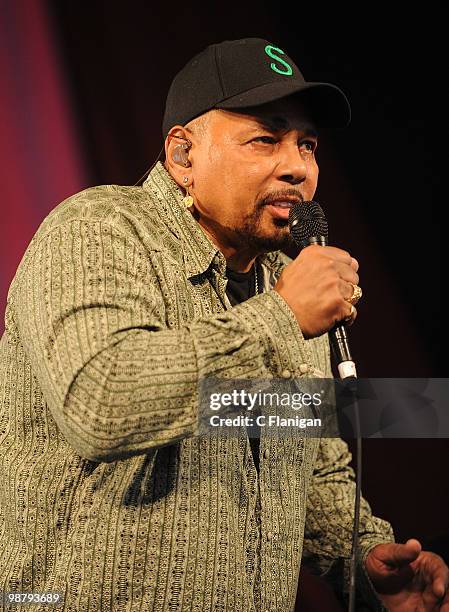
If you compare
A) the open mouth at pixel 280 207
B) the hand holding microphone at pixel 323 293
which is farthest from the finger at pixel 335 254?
the open mouth at pixel 280 207

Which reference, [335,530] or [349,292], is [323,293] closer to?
[349,292]

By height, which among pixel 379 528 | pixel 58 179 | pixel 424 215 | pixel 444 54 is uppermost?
pixel 444 54

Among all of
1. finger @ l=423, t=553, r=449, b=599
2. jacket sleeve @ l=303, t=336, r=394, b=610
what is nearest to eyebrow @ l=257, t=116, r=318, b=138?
jacket sleeve @ l=303, t=336, r=394, b=610

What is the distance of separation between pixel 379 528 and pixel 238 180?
0.83 metres

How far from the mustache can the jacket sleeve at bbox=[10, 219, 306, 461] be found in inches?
13.2

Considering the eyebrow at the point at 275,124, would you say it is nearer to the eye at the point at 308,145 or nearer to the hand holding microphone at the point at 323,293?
the eye at the point at 308,145

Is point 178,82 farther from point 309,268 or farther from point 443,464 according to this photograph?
point 443,464

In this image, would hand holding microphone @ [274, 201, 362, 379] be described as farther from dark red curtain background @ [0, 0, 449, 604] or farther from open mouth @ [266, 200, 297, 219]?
dark red curtain background @ [0, 0, 449, 604]

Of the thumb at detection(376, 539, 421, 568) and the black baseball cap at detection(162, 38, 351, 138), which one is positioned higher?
the black baseball cap at detection(162, 38, 351, 138)

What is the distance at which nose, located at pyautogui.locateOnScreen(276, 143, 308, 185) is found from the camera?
1.62 meters

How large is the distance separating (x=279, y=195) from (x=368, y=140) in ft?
2.91

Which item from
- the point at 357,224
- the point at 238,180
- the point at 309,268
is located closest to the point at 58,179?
the point at 238,180

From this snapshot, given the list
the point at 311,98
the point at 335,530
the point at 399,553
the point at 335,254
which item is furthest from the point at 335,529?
the point at 311,98

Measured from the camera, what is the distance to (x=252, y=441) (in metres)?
1.62
